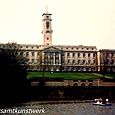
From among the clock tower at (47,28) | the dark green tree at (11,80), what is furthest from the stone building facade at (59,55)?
the dark green tree at (11,80)

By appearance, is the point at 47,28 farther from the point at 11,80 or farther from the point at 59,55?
the point at 11,80

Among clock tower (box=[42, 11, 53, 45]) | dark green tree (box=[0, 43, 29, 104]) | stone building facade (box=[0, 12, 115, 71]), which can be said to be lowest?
dark green tree (box=[0, 43, 29, 104])

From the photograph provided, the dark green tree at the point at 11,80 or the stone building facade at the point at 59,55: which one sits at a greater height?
the stone building facade at the point at 59,55

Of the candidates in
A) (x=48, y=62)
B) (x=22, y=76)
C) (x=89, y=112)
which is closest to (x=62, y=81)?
(x=22, y=76)

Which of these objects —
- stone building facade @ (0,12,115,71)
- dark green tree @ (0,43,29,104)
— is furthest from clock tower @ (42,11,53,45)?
dark green tree @ (0,43,29,104)

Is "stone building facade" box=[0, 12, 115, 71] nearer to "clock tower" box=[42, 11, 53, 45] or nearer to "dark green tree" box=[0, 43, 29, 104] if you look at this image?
"clock tower" box=[42, 11, 53, 45]

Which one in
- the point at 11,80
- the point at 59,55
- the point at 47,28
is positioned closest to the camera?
the point at 11,80

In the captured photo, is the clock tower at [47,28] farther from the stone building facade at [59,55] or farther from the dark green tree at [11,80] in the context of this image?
the dark green tree at [11,80]

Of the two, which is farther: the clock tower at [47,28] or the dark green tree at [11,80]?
the clock tower at [47,28]

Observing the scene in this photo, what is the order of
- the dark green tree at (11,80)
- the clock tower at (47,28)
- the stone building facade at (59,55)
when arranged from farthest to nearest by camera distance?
the clock tower at (47,28)
the stone building facade at (59,55)
the dark green tree at (11,80)

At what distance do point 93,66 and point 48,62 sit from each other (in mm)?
13912

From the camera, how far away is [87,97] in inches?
3196

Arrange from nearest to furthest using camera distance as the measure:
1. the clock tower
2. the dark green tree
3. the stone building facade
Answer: the dark green tree, the stone building facade, the clock tower

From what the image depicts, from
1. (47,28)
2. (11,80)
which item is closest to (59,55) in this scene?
(47,28)
